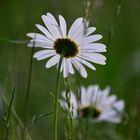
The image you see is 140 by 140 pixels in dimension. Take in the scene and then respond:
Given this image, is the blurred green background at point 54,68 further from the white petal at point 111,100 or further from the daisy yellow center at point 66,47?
the daisy yellow center at point 66,47

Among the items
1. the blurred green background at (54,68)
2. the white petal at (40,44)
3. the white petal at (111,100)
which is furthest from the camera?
the blurred green background at (54,68)

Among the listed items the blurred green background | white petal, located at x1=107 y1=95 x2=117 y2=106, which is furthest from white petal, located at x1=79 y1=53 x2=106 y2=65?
white petal, located at x1=107 y1=95 x2=117 y2=106

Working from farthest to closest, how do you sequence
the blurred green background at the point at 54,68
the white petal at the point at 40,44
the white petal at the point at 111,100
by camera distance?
the blurred green background at the point at 54,68 < the white petal at the point at 111,100 < the white petal at the point at 40,44

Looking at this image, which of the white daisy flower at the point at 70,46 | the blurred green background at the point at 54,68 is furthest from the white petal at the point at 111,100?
the white daisy flower at the point at 70,46

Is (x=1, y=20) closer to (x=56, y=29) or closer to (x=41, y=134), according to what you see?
(x=41, y=134)

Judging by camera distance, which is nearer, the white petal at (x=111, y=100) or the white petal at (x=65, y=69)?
the white petal at (x=65, y=69)

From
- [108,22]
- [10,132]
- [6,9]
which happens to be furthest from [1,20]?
[10,132]

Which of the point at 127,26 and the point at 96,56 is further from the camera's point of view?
the point at 127,26
